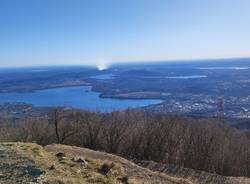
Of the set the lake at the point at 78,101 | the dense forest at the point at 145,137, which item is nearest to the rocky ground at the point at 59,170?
the dense forest at the point at 145,137

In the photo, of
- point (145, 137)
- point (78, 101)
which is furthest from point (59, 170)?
point (78, 101)

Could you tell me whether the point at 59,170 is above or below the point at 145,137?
above

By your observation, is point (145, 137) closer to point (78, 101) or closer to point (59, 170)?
point (59, 170)

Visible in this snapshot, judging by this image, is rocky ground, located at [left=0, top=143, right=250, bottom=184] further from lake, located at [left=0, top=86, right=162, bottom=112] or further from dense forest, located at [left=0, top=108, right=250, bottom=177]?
lake, located at [left=0, top=86, right=162, bottom=112]

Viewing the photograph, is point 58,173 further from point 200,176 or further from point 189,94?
point 189,94

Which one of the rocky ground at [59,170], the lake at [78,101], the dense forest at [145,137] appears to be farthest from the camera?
the lake at [78,101]

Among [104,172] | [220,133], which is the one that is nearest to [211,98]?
[220,133]

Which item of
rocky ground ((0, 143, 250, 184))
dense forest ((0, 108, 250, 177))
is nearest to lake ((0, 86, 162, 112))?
dense forest ((0, 108, 250, 177))

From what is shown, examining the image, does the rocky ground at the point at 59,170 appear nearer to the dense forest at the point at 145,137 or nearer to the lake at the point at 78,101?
the dense forest at the point at 145,137

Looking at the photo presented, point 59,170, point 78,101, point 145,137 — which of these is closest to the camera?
point 59,170
